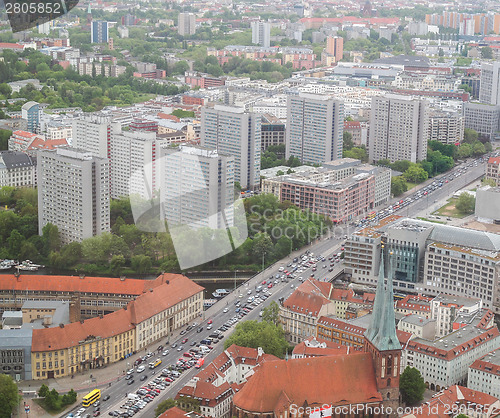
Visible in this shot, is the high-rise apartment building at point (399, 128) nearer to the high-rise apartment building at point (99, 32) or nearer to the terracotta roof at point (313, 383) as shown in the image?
the terracotta roof at point (313, 383)

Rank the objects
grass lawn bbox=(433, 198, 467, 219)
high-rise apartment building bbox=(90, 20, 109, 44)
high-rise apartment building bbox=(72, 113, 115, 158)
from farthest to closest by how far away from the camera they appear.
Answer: high-rise apartment building bbox=(90, 20, 109, 44) < high-rise apartment building bbox=(72, 113, 115, 158) < grass lawn bbox=(433, 198, 467, 219)

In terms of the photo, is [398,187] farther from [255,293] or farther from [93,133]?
[255,293]

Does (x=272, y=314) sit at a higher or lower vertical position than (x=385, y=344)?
lower

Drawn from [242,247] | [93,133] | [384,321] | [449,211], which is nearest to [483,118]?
[449,211]

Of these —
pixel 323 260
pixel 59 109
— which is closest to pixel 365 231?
pixel 323 260

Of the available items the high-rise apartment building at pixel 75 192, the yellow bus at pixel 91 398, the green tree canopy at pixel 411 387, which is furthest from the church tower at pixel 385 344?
the high-rise apartment building at pixel 75 192

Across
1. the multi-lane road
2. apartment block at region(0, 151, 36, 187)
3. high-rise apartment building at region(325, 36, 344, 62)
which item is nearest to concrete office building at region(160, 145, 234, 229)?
the multi-lane road

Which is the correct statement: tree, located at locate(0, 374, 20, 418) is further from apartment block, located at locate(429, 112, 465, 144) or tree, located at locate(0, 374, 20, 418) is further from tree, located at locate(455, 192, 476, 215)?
apartment block, located at locate(429, 112, 465, 144)
